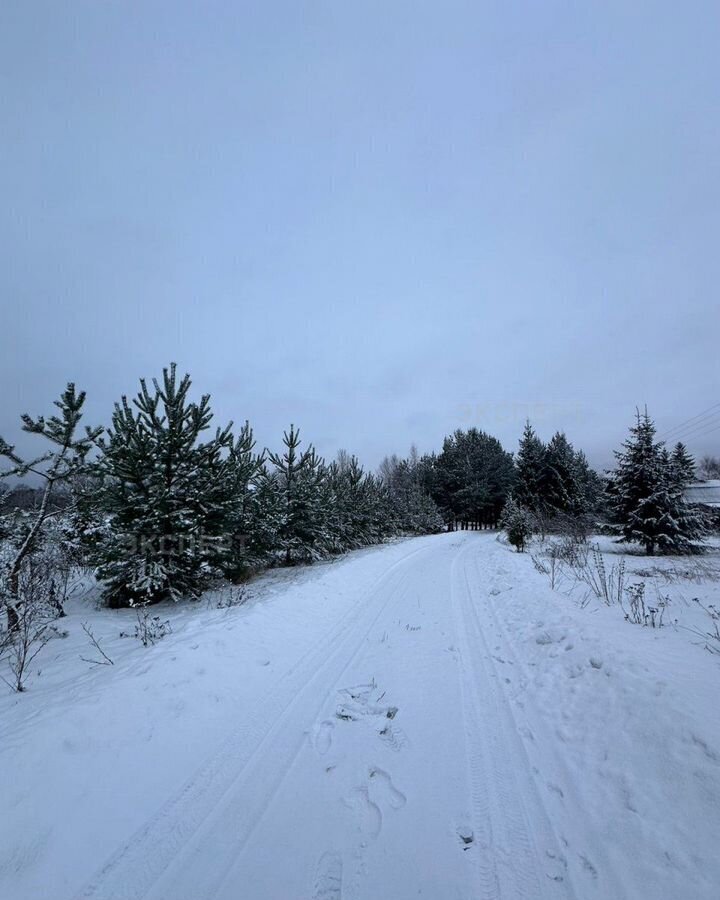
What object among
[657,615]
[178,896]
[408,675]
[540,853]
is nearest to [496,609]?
[657,615]

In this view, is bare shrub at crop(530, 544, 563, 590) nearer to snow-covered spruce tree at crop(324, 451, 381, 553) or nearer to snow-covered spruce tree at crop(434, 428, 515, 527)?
snow-covered spruce tree at crop(324, 451, 381, 553)

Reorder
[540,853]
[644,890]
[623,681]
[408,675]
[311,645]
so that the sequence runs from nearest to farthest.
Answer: [644,890] → [540,853] → [623,681] → [408,675] → [311,645]

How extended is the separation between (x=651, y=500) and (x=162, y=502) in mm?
20172

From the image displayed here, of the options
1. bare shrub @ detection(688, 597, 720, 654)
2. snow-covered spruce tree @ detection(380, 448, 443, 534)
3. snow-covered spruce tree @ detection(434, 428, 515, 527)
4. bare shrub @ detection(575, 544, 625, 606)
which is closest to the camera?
bare shrub @ detection(688, 597, 720, 654)

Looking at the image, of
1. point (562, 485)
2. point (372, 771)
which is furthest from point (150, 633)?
point (562, 485)

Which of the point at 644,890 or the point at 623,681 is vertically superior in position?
the point at 623,681

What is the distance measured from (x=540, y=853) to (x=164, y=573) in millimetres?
8952

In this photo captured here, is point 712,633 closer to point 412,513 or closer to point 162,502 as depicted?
point 162,502

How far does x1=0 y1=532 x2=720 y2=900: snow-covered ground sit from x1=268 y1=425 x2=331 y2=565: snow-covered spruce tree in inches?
392

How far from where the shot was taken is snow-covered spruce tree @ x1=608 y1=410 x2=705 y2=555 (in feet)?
54.5

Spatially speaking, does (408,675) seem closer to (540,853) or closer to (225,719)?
(225,719)

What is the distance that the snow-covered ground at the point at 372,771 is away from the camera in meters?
2.29

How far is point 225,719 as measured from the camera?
4.04 meters

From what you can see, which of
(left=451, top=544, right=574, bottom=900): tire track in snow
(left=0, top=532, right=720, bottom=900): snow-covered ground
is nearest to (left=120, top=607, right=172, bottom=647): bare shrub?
(left=0, top=532, right=720, bottom=900): snow-covered ground
